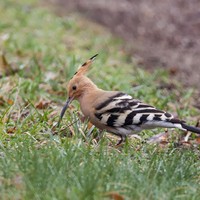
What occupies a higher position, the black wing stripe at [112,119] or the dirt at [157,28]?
the black wing stripe at [112,119]

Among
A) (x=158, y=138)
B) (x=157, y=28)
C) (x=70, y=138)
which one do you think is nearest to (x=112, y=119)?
(x=70, y=138)

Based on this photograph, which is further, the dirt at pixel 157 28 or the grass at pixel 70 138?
the dirt at pixel 157 28

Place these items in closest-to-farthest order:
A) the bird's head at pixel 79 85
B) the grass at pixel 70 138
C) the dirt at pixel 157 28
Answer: the grass at pixel 70 138 → the bird's head at pixel 79 85 → the dirt at pixel 157 28

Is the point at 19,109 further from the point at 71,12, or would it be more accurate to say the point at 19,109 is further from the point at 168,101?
the point at 71,12

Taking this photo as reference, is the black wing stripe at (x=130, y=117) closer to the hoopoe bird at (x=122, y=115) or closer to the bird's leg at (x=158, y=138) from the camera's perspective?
the hoopoe bird at (x=122, y=115)

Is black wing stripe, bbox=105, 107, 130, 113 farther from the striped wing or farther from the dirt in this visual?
the dirt

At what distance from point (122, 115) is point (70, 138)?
0.46m

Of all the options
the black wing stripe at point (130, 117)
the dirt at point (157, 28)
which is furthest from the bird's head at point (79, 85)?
the dirt at point (157, 28)

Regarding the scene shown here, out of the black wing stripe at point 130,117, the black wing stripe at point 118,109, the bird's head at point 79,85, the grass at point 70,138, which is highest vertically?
the bird's head at point 79,85

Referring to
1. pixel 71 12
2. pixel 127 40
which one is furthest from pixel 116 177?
pixel 71 12

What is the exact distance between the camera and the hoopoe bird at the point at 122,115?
201 inches

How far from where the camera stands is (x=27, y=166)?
13.6 feet

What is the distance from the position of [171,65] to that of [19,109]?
13.2 feet

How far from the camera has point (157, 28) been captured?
457 inches
